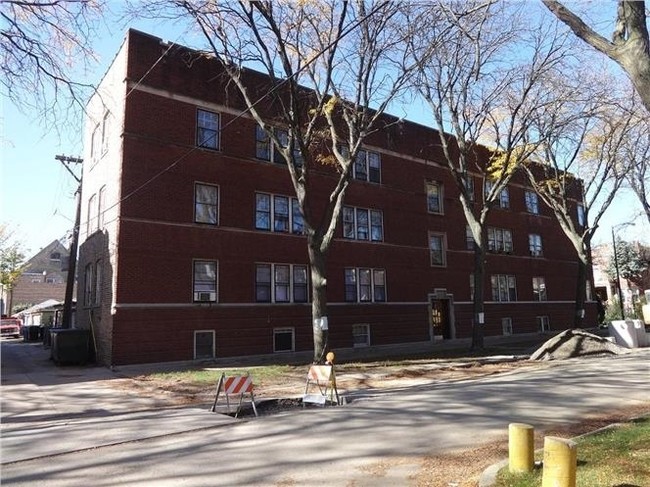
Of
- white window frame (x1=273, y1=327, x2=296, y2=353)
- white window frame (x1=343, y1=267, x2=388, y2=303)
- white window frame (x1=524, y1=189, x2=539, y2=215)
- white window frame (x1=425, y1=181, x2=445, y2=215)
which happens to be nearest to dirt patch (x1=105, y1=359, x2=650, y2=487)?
white window frame (x1=273, y1=327, x2=296, y2=353)

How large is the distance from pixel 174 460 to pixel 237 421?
9.12 ft

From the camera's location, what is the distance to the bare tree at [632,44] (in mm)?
7430

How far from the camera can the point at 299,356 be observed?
2245 centimetres

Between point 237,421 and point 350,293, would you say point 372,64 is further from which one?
point 237,421

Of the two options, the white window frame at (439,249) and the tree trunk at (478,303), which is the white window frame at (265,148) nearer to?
the tree trunk at (478,303)

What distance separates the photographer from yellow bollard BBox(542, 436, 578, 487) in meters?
4.55

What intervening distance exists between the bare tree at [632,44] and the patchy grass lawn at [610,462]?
14.7ft

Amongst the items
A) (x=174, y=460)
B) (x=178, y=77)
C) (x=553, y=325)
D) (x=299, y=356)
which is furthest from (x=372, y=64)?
(x=553, y=325)

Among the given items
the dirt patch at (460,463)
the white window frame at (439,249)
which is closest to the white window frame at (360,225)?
the white window frame at (439,249)

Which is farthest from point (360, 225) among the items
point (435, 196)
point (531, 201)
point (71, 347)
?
point (531, 201)

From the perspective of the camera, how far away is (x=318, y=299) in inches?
716

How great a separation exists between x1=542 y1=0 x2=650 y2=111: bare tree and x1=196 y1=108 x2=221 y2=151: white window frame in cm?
1623

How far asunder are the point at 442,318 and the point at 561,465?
2683 cm

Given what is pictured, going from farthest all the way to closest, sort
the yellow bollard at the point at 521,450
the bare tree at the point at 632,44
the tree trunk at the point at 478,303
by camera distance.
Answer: the tree trunk at the point at 478,303 < the bare tree at the point at 632,44 < the yellow bollard at the point at 521,450
